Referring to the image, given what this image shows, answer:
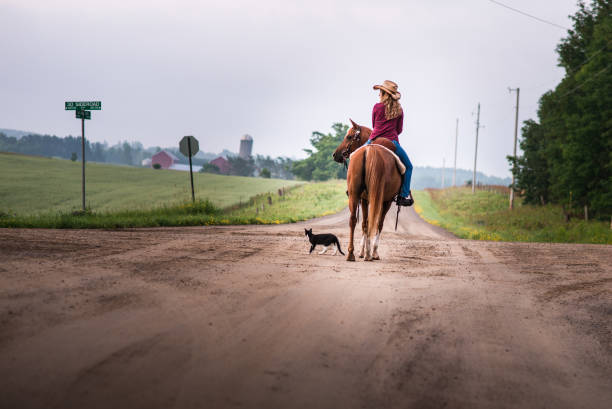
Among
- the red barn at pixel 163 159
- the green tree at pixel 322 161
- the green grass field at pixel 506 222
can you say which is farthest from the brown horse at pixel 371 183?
the red barn at pixel 163 159

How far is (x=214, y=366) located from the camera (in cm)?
292

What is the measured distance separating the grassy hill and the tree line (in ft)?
89.0

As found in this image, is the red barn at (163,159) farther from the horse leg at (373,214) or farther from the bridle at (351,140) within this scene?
the horse leg at (373,214)

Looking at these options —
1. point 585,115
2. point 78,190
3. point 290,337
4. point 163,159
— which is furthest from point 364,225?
point 163,159

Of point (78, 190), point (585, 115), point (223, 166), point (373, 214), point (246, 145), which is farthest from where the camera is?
point (246, 145)

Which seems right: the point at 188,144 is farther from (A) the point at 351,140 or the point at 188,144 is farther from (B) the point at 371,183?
(B) the point at 371,183

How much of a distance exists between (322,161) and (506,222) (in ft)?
214

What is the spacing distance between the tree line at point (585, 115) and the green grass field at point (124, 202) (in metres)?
19.1

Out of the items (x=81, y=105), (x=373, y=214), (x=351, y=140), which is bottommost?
(x=373, y=214)

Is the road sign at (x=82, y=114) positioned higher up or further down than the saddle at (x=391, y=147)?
higher up

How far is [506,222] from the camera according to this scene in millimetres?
32875

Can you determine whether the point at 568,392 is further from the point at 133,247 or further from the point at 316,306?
the point at 133,247

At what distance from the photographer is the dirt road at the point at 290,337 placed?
2648 mm

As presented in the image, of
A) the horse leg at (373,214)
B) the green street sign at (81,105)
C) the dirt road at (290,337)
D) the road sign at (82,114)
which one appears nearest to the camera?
the dirt road at (290,337)
